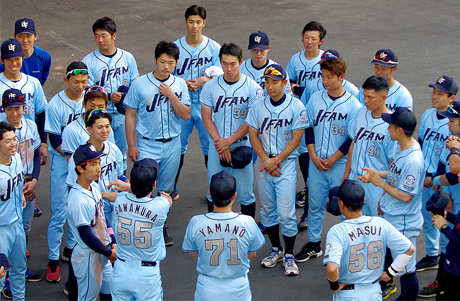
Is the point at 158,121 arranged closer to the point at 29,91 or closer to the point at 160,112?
the point at 160,112

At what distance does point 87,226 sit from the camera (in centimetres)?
454

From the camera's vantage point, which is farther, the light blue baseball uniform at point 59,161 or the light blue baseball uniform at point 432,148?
the light blue baseball uniform at point 59,161

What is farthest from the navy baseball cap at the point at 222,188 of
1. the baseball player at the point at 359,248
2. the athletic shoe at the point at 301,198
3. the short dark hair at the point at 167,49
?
the athletic shoe at the point at 301,198

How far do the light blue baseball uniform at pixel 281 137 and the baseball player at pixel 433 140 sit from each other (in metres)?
1.29

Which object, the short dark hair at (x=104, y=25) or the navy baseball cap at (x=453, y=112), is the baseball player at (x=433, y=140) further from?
the short dark hair at (x=104, y=25)

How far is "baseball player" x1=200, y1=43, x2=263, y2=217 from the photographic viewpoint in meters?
6.12

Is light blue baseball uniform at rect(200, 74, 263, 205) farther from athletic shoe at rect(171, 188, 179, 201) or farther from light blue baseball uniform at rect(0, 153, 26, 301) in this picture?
light blue baseball uniform at rect(0, 153, 26, 301)

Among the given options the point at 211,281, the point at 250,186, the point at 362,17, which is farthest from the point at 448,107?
the point at 362,17

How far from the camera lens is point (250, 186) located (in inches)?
246

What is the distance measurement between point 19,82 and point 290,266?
3679 mm

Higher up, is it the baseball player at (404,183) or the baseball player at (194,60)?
the baseball player at (194,60)

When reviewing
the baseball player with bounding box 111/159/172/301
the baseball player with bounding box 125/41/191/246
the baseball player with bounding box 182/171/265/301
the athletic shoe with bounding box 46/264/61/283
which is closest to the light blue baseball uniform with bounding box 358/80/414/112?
the baseball player with bounding box 125/41/191/246

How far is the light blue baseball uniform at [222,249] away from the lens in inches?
167

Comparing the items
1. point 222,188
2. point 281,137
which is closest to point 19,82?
point 281,137
